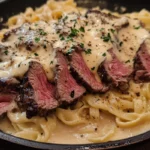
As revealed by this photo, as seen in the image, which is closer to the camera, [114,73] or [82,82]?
[82,82]

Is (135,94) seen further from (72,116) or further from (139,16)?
(139,16)

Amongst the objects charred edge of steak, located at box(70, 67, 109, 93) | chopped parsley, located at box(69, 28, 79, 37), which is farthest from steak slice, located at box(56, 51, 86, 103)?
chopped parsley, located at box(69, 28, 79, 37)

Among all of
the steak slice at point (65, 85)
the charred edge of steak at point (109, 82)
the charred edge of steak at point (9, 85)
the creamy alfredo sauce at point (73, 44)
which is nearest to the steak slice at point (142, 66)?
the creamy alfredo sauce at point (73, 44)

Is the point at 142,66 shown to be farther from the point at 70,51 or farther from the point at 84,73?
the point at 70,51

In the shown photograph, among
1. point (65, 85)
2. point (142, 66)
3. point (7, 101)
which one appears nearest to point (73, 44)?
point (65, 85)

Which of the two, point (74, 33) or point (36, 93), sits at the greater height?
point (74, 33)

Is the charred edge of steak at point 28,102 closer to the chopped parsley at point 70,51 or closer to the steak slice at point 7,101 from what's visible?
the steak slice at point 7,101
